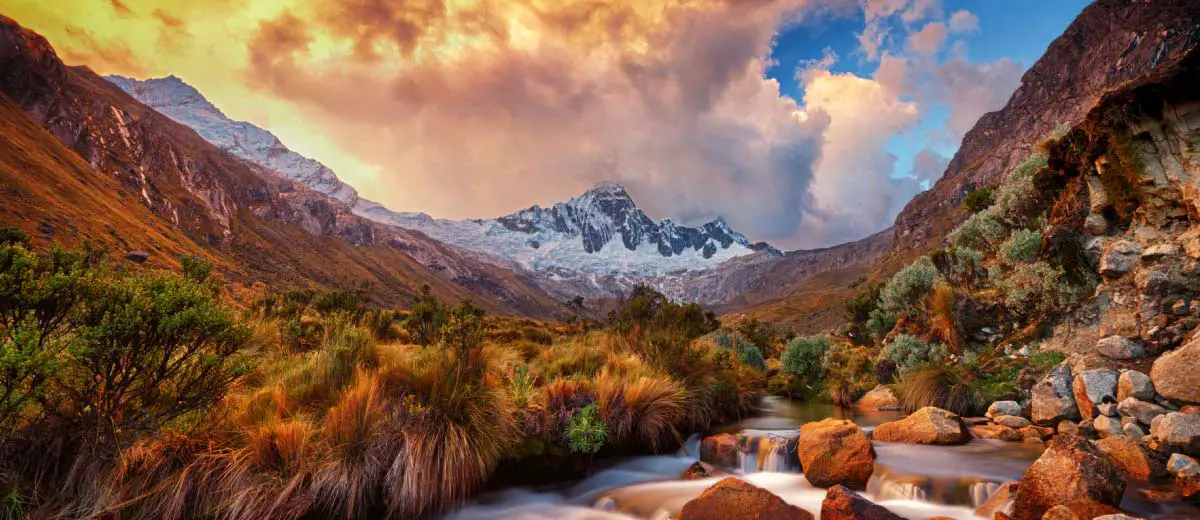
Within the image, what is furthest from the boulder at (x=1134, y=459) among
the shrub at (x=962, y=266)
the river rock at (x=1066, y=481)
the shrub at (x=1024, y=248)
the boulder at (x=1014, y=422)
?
the shrub at (x=962, y=266)

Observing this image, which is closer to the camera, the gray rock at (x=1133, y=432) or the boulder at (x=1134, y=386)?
the gray rock at (x=1133, y=432)

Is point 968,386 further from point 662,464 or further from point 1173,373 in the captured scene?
point 662,464

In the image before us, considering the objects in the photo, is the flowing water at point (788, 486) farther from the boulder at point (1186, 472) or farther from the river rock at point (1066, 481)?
the river rock at point (1066, 481)

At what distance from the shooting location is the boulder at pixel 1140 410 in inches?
313

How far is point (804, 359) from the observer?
72.1ft

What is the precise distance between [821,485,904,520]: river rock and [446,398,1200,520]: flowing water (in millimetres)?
1042

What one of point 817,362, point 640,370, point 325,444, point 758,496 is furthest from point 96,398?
point 817,362

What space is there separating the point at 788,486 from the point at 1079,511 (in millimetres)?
3813

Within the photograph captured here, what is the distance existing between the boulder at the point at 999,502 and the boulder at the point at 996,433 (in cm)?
404

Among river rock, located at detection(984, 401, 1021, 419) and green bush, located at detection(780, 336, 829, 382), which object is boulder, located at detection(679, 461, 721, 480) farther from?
green bush, located at detection(780, 336, 829, 382)

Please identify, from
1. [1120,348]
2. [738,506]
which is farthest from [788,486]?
[1120,348]

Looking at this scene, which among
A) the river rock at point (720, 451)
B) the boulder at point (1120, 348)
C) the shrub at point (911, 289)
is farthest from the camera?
the shrub at point (911, 289)

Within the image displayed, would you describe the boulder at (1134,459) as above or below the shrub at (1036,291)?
below

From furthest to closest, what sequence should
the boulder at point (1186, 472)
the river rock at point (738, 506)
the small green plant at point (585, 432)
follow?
the small green plant at point (585, 432) → the boulder at point (1186, 472) → the river rock at point (738, 506)
